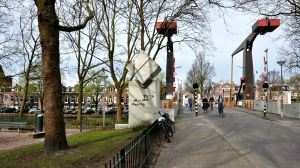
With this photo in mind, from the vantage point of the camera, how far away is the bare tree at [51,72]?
11.7 meters

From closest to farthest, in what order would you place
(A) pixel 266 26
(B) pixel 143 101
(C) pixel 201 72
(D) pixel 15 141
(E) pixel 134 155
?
(E) pixel 134 155 < (B) pixel 143 101 < (D) pixel 15 141 < (A) pixel 266 26 < (C) pixel 201 72

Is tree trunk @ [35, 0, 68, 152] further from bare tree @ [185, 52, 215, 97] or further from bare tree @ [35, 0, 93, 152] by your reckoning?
bare tree @ [185, 52, 215, 97]

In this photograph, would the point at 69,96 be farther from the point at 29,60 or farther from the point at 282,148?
the point at 282,148

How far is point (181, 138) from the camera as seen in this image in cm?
1689

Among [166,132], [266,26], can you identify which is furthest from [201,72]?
[166,132]

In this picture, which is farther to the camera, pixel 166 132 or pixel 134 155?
pixel 166 132

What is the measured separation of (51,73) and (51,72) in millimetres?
28

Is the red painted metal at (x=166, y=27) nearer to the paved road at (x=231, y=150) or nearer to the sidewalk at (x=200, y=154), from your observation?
the paved road at (x=231, y=150)

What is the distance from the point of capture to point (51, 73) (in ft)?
38.5

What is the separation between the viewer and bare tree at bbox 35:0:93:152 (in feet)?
38.3

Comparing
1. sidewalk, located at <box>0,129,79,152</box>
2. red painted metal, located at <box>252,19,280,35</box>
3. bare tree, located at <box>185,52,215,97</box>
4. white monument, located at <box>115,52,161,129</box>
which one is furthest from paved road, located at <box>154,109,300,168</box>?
bare tree, located at <box>185,52,215,97</box>

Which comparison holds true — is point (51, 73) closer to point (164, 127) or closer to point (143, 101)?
point (164, 127)

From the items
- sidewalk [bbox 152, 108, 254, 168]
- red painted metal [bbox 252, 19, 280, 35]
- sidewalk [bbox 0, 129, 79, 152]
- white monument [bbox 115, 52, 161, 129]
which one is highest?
red painted metal [bbox 252, 19, 280, 35]

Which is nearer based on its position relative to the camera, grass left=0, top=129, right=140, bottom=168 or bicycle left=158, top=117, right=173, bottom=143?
grass left=0, top=129, right=140, bottom=168
